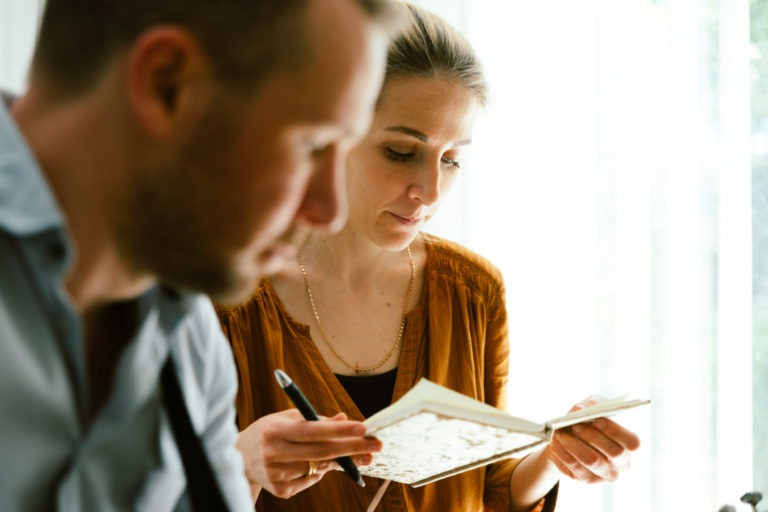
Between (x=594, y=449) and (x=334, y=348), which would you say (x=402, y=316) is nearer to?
(x=334, y=348)

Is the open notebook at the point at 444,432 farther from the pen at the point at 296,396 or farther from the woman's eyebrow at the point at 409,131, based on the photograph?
the woman's eyebrow at the point at 409,131

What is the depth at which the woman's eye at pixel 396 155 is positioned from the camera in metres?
1.62

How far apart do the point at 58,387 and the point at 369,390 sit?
0.96m

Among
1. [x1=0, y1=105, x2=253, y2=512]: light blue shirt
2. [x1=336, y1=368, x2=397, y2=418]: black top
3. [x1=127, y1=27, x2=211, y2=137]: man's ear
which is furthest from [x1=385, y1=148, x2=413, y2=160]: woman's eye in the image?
[x1=127, y1=27, x2=211, y2=137]: man's ear

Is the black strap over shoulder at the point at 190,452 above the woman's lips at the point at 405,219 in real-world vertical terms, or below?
below

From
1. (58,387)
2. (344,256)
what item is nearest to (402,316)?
(344,256)

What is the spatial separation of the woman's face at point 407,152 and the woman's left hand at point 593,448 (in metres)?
0.46

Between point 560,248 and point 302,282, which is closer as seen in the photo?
Result: point 302,282

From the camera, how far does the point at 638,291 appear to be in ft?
9.27

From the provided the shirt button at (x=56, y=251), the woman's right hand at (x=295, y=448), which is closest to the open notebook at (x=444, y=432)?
the woman's right hand at (x=295, y=448)

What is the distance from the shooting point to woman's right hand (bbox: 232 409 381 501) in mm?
1221

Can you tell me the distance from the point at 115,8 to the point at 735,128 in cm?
227

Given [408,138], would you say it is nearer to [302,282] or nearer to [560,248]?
[302,282]

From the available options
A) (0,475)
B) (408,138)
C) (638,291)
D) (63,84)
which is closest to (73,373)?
(0,475)
